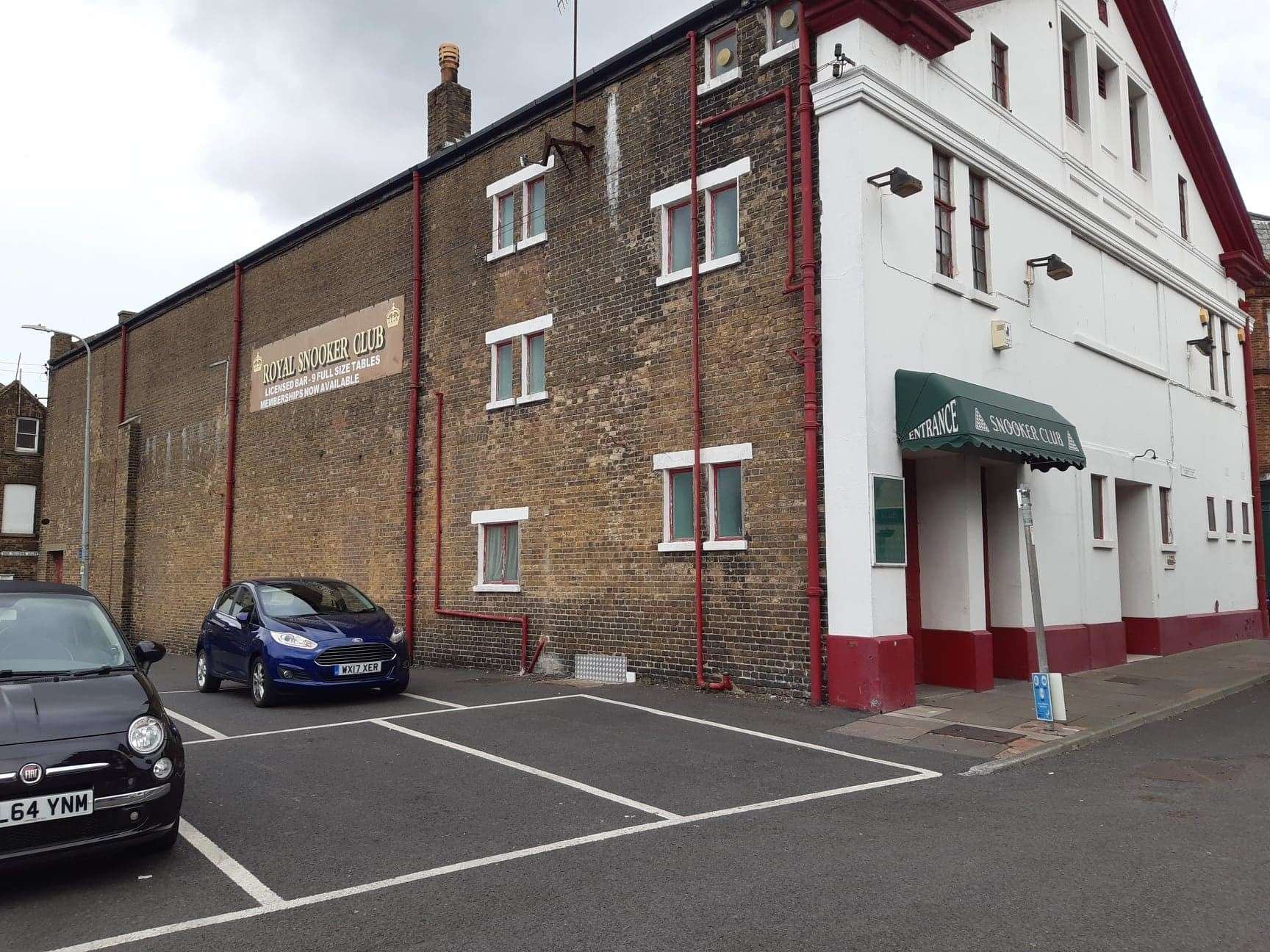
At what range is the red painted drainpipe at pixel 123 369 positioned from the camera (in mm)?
28016

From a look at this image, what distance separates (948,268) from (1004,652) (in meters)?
5.23

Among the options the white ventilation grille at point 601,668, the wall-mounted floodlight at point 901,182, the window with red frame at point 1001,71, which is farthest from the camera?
the window with red frame at point 1001,71

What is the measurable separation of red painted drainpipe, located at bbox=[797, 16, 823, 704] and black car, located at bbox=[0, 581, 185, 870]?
23.5ft

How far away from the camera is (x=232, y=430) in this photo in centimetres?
2273

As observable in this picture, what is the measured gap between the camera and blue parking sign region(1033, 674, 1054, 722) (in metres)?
9.84

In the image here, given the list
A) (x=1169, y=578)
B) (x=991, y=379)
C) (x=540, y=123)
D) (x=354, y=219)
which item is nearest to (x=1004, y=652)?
(x=991, y=379)

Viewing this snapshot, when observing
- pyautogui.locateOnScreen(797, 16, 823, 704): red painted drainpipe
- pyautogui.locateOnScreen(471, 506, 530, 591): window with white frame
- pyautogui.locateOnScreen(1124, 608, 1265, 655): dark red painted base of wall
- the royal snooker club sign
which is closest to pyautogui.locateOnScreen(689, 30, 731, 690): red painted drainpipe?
Result: pyautogui.locateOnScreen(797, 16, 823, 704): red painted drainpipe

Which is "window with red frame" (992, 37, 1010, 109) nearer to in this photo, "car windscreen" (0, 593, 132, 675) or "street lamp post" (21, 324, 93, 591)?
"car windscreen" (0, 593, 132, 675)

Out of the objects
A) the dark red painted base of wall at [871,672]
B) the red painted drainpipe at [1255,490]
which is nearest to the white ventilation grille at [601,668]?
the dark red painted base of wall at [871,672]

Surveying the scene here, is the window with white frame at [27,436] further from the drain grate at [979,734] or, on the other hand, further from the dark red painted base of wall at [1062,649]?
the drain grate at [979,734]

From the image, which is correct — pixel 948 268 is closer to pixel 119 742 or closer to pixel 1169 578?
pixel 1169 578

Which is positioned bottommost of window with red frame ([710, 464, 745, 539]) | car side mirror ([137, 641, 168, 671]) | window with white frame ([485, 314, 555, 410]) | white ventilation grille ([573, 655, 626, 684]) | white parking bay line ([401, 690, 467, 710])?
white parking bay line ([401, 690, 467, 710])

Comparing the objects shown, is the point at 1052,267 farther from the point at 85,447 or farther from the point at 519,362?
the point at 85,447

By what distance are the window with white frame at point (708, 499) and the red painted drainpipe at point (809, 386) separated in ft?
3.17
